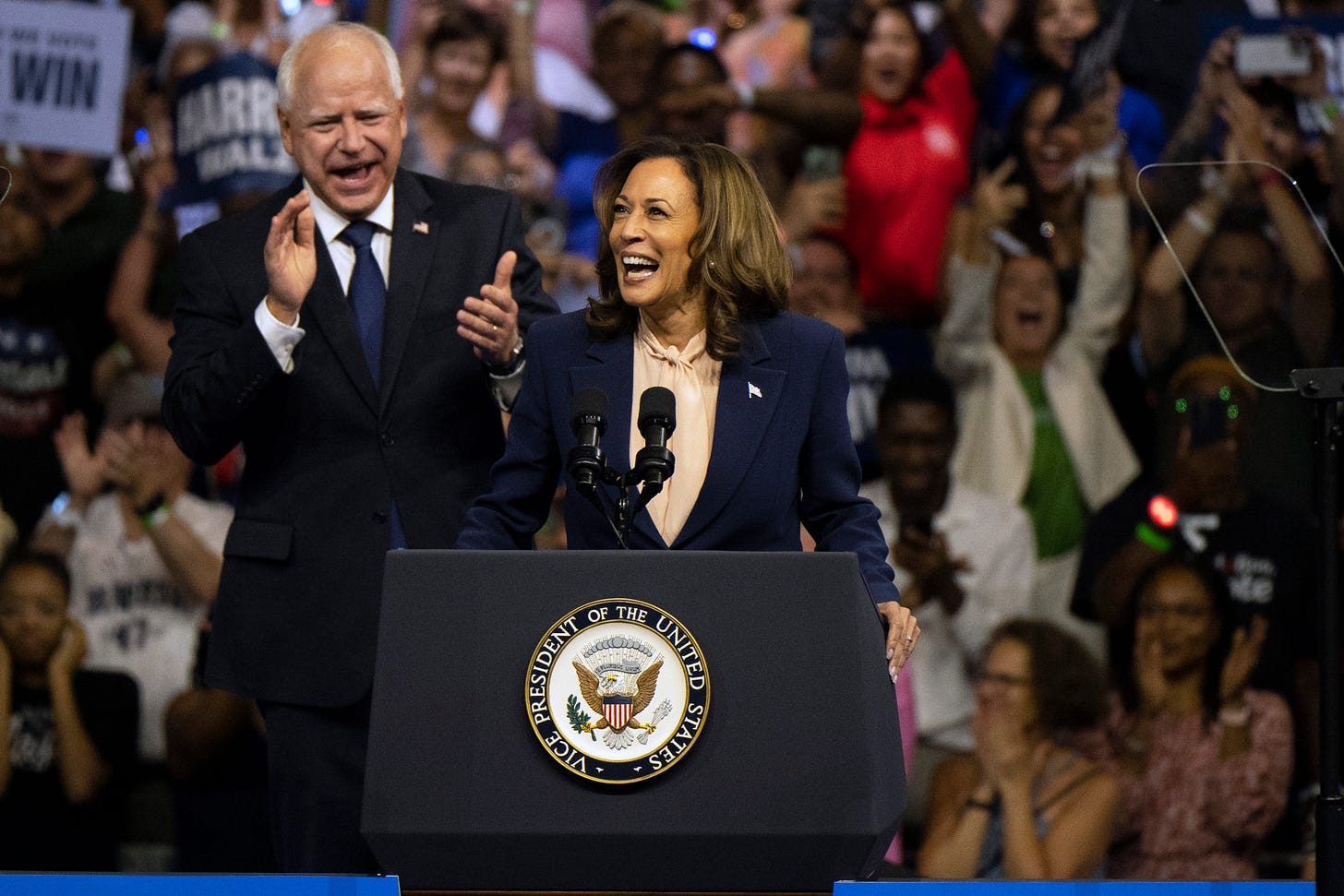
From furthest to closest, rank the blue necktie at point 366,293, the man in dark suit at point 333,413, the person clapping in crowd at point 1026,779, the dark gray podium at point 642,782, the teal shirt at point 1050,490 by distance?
the teal shirt at point 1050,490 → the person clapping in crowd at point 1026,779 → the blue necktie at point 366,293 → the man in dark suit at point 333,413 → the dark gray podium at point 642,782

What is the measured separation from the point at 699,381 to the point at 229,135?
115 inches

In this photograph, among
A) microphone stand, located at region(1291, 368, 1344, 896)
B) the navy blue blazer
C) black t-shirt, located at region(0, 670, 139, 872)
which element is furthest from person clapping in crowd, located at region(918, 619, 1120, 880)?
the navy blue blazer

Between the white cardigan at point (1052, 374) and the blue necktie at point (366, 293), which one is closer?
the blue necktie at point (366, 293)

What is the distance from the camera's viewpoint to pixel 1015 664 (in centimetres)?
456

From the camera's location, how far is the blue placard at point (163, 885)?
1853mm

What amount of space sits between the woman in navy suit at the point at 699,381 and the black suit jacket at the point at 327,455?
1.02 feet

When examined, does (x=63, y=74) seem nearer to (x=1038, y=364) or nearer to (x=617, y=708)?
(x=1038, y=364)

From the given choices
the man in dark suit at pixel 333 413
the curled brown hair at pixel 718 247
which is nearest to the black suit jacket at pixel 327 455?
the man in dark suit at pixel 333 413

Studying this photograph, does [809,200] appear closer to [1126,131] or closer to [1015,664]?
[1126,131]

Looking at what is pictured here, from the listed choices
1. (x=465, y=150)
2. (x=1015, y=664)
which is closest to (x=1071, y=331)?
(x=1015, y=664)

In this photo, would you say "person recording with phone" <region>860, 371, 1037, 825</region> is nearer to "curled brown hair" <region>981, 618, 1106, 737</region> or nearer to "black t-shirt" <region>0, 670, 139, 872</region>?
"curled brown hair" <region>981, 618, 1106, 737</region>

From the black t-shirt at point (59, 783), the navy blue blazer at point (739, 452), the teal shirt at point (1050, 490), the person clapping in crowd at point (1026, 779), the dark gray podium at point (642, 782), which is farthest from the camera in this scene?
the teal shirt at point (1050, 490)

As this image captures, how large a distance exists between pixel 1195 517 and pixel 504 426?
2.54 metres

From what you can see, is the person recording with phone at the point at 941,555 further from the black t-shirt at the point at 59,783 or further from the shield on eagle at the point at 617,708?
the shield on eagle at the point at 617,708
